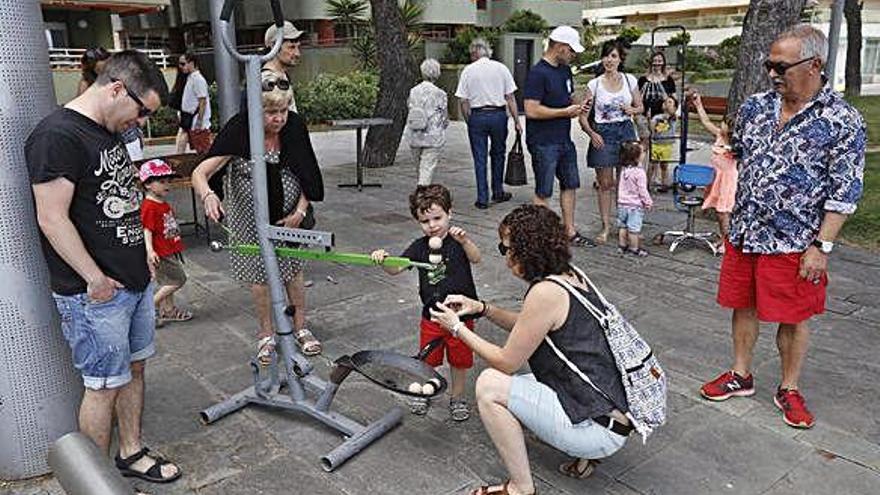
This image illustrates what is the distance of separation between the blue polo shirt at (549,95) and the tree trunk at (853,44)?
16360 millimetres

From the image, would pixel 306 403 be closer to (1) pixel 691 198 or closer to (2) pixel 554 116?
(2) pixel 554 116

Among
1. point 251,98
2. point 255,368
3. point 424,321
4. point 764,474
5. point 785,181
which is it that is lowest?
point 764,474

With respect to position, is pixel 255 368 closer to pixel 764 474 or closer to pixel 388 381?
pixel 388 381

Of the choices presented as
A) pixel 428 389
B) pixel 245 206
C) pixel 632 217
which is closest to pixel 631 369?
pixel 428 389

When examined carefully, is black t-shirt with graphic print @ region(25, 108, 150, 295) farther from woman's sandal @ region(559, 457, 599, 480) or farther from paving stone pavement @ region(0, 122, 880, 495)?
woman's sandal @ region(559, 457, 599, 480)

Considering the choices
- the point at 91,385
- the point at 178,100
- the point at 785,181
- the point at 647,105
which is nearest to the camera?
the point at 91,385

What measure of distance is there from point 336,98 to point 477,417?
1515cm

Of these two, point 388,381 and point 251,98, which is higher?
point 251,98

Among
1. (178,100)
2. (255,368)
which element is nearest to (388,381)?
(255,368)

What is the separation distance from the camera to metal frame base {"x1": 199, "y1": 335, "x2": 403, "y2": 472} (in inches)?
125

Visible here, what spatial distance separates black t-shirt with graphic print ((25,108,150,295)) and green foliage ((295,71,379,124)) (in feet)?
49.1

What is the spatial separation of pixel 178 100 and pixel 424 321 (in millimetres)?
8132

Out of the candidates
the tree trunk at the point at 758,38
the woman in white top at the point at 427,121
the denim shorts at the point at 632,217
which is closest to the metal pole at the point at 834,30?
the tree trunk at the point at 758,38

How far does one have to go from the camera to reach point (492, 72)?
25.5ft
